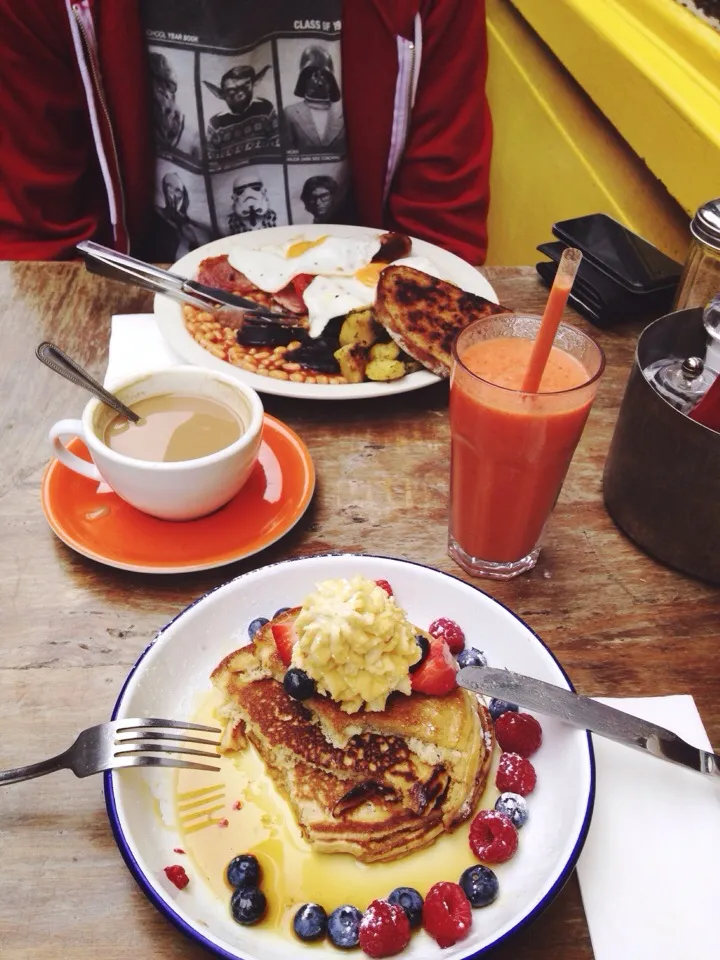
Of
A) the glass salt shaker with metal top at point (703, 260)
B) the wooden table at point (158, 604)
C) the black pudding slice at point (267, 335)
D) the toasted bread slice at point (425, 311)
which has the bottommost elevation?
the wooden table at point (158, 604)

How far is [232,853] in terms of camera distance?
79 cm

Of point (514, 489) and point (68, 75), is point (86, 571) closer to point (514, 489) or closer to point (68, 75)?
point (514, 489)

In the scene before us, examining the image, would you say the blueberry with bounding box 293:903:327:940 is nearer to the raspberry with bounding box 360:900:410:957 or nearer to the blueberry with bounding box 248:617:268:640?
the raspberry with bounding box 360:900:410:957

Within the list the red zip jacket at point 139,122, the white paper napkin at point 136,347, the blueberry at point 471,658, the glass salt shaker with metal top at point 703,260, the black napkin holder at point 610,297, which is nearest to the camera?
the blueberry at point 471,658

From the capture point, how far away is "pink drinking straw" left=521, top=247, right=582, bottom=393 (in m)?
0.88

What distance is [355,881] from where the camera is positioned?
77 cm

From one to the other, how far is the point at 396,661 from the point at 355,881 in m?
0.22

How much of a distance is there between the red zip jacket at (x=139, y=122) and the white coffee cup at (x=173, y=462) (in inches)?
40.0

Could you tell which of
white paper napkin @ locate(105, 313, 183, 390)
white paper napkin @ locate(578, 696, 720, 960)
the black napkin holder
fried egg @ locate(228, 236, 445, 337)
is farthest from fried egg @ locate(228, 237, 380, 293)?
white paper napkin @ locate(578, 696, 720, 960)

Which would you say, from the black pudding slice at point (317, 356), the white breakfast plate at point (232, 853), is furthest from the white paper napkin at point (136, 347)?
the white breakfast plate at point (232, 853)

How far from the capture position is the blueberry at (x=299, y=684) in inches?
33.9

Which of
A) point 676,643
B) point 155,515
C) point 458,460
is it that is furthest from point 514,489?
point 155,515

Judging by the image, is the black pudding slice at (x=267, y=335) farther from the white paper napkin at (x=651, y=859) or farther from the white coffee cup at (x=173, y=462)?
the white paper napkin at (x=651, y=859)

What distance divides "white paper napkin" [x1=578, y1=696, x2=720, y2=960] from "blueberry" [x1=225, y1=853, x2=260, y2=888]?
318mm
